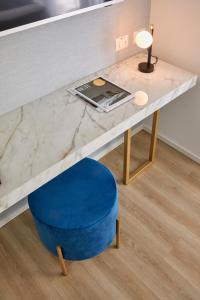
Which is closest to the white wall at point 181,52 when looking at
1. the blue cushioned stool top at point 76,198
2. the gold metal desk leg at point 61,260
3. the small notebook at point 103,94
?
the small notebook at point 103,94

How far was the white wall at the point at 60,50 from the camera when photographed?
5.11ft

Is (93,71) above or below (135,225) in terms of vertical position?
above

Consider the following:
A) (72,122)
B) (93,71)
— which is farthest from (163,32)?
(72,122)

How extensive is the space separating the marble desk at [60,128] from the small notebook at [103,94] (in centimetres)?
4

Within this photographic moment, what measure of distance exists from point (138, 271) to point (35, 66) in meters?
1.24

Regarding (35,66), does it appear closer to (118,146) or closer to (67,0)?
(67,0)

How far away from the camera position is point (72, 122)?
159 cm

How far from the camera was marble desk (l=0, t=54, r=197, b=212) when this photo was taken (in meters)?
1.33

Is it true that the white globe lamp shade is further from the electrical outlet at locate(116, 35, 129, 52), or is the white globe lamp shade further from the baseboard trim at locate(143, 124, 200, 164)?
the baseboard trim at locate(143, 124, 200, 164)

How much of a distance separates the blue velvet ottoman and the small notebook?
348mm

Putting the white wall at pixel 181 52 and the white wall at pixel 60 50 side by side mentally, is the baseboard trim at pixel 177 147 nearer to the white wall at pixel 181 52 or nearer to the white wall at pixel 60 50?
the white wall at pixel 181 52

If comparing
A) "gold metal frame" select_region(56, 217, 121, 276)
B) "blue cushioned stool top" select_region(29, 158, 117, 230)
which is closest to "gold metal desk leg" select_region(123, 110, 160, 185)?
"blue cushioned stool top" select_region(29, 158, 117, 230)

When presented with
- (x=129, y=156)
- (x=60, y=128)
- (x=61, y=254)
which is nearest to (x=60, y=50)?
(x=60, y=128)

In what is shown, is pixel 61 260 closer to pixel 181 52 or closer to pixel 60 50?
pixel 60 50
